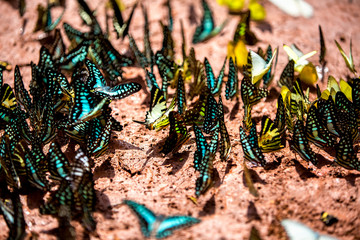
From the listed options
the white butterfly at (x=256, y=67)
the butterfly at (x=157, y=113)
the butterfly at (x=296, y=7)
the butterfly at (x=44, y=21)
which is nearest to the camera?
the butterfly at (x=157, y=113)

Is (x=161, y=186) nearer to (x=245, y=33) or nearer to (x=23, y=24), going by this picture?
(x=245, y=33)

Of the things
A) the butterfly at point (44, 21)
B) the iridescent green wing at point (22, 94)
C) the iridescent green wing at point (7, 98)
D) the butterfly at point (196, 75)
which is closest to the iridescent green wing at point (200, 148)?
the butterfly at point (196, 75)

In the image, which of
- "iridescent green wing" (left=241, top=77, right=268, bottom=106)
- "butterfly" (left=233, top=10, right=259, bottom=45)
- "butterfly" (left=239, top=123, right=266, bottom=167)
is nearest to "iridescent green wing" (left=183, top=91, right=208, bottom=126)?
"iridescent green wing" (left=241, top=77, right=268, bottom=106)

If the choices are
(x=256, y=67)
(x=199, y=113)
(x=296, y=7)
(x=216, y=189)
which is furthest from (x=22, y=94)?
(x=296, y=7)

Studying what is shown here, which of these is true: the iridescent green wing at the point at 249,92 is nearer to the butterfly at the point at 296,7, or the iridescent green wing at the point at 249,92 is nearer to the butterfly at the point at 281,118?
the butterfly at the point at 281,118

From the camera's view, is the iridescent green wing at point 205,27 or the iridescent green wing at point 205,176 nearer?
the iridescent green wing at point 205,176

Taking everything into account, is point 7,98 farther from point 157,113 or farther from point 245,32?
point 245,32
